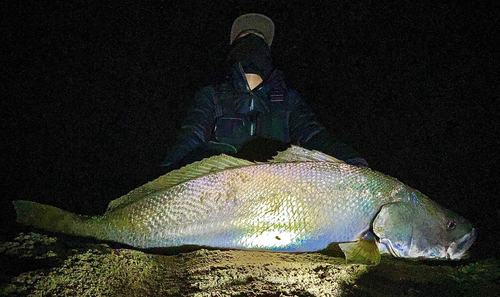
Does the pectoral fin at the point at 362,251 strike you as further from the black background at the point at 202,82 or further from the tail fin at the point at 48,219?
the black background at the point at 202,82

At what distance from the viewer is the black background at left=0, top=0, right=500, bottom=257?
952 centimetres

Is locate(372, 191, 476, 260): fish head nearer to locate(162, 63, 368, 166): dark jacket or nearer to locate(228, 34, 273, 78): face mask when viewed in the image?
locate(162, 63, 368, 166): dark jacket

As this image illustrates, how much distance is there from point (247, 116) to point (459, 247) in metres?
2.90

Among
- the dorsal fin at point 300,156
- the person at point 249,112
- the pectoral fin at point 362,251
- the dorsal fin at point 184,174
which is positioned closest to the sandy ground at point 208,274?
the pectoral fin at point 362,251

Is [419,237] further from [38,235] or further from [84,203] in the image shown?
[84,203]

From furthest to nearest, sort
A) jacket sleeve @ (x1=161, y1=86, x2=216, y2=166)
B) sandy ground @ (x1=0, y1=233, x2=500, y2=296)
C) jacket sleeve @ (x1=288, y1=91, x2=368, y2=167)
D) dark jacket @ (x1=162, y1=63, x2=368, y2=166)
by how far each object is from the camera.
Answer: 1. dark jacket @ (x1=162, y1=63, x2=368, y2=166)
2. jacket sleeve @ (x1=288, y1=91, x2=368, y2=167)
3. jacket sleeve @ (x1=161, y1=86, x2=216, y2=166)
4. sandy ground @ (x1=0, y1=233, x2=500, y2=296)

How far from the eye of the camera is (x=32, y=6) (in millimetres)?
16250

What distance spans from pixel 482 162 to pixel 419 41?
8.67 m

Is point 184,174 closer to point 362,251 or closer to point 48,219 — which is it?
point 48,219

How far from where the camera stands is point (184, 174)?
2328 millimetres

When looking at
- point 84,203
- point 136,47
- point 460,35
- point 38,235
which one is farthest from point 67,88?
point 460,35

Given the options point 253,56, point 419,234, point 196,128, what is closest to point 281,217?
point 419,234

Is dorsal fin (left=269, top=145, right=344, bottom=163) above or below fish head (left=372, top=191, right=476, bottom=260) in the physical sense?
above

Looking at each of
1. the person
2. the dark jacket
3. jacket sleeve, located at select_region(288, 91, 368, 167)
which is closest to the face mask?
the person
